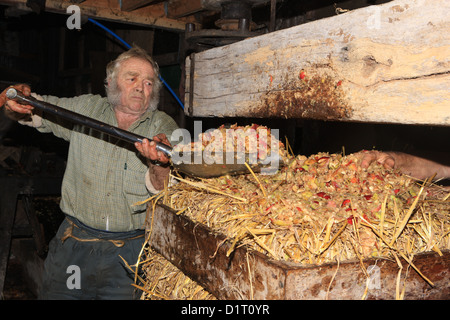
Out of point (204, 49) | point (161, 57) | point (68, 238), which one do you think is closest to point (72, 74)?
point (161, 57)

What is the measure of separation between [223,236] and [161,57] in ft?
14.3

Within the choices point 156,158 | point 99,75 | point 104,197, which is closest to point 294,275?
point 156,158

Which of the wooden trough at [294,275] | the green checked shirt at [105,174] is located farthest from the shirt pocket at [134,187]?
the wooden trough at [294,275]

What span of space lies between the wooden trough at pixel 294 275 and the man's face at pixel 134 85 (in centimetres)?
173

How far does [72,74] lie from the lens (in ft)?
26.7

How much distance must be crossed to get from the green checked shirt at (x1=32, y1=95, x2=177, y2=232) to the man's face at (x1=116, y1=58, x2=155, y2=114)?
0.11 m

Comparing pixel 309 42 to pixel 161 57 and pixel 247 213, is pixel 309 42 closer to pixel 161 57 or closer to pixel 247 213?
pixel 247 213

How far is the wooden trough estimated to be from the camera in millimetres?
1212

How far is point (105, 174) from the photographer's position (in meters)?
3.12

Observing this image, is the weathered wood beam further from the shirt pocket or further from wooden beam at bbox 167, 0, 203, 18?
the shirt pocket

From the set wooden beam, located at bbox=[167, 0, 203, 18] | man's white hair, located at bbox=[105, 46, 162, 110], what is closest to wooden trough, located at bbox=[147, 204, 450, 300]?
man's white hair, located at bbox=[105, 46, 162, 110]

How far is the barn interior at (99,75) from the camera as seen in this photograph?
9.54ft

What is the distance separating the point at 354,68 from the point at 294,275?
0.64m

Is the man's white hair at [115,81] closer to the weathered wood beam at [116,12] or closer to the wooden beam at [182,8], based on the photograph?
the weathered wood beam at [116,12]
